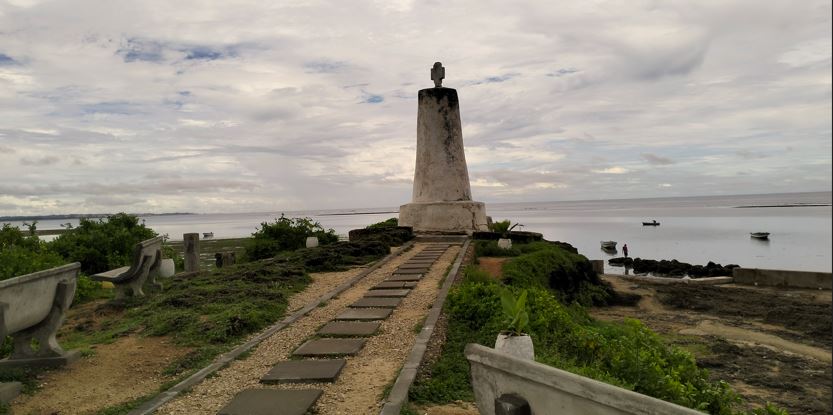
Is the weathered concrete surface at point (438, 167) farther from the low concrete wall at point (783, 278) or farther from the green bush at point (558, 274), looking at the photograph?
the low concrete wall at point (783, 278)

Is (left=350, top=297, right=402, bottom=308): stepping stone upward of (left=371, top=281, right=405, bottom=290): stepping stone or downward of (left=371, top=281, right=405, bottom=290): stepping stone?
downward

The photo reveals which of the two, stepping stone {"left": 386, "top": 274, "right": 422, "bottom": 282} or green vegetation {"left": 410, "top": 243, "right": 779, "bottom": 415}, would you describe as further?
stepping stone {"left": 386, "top": 274, "right": 422, "bottom": 282}

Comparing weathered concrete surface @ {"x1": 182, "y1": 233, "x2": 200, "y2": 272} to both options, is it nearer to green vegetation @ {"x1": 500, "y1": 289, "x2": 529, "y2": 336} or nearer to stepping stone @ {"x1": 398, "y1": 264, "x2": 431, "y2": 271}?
stepping stone @ {"x1": 398, "y1": 264, "x2": 431, "y2": 271}

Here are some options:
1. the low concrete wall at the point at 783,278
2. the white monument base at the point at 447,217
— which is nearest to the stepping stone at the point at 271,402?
the white monument base at the point at 447,217

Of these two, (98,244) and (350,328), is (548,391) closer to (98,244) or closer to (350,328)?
(350,328)

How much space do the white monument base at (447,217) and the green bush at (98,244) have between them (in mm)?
8855

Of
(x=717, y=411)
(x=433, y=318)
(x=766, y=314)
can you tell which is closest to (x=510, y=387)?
(x=717, y=411)

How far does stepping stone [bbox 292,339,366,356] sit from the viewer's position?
5523 mm

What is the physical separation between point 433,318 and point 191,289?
4688mm

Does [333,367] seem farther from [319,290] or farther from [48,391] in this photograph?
[319,290]

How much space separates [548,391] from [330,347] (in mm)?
3294

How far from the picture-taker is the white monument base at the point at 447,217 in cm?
1894

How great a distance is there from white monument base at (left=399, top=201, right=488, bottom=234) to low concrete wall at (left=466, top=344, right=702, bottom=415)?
15.2 meters

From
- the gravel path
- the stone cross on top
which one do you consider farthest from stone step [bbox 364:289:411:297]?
the stone cross on top
